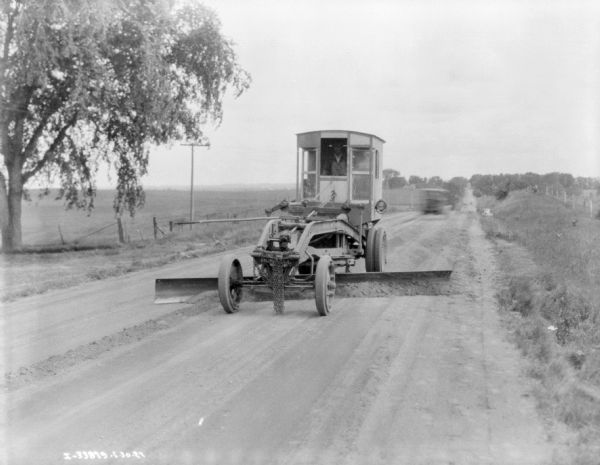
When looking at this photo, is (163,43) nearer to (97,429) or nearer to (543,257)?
(543,257)

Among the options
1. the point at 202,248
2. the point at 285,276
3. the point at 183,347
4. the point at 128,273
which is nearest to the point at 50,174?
the point at 202,248

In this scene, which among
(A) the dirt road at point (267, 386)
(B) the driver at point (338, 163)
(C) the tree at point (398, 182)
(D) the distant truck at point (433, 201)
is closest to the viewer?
(A) the dirt road at point (267, 386)

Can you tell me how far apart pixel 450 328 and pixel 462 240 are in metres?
15.0

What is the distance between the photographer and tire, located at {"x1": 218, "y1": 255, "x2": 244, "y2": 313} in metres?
9.77

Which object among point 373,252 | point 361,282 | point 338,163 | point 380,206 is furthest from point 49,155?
point 361,282

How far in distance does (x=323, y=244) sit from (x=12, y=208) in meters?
12.7

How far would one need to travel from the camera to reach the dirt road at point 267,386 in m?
4.92

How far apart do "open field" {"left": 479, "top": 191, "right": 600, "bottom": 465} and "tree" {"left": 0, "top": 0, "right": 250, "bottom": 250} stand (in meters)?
11.8

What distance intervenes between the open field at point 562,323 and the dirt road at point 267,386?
0.90ft

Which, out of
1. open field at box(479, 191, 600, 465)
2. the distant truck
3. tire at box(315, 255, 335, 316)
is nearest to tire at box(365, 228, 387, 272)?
open field at box(479, 191, 600, 465)

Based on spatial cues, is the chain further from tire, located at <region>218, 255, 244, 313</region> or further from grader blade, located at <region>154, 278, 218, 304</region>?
grader blade, located at <region>154, 278, 218, 304</region>

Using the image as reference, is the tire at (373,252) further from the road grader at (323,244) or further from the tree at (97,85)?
the tree at (97,85)

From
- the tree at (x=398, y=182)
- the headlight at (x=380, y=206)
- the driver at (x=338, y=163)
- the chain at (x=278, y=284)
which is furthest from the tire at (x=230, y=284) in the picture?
the tree at (x=398, y=182)

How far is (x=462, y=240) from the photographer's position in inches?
922
